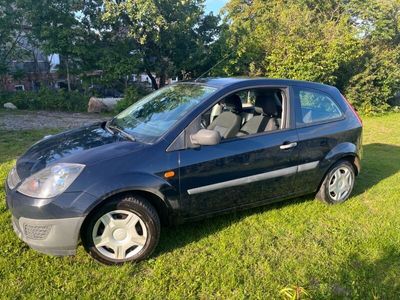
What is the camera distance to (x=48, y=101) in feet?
47.0

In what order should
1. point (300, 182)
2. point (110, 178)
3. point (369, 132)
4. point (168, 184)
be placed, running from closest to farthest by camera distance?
point (110, 178) → point (168, 184) → point (300, 182) → point (369, 132)

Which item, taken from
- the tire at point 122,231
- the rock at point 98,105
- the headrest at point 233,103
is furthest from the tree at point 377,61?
the tire at point 122,231

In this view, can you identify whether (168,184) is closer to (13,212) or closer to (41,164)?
(41,164)

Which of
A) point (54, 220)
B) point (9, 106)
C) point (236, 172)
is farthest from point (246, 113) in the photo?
point (9, 106)

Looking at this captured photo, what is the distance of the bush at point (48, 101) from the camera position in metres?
14.3

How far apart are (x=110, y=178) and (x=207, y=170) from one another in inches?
36.3

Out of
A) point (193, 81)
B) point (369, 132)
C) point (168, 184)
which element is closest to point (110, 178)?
point (168, 184)

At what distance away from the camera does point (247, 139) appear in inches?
144

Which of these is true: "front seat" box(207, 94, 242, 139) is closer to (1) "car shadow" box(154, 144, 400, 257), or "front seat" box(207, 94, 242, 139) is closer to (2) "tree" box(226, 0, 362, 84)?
(1) "car shadow" box(154, 144, 400, 257)

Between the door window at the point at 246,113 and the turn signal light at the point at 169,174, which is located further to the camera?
the door window at the point at 246,113

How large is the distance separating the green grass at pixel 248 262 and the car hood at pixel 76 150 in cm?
79

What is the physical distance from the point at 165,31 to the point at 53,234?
12.7 m

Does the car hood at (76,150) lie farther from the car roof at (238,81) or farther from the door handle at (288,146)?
the door handle at (288,146)

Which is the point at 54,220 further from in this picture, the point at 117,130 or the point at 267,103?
the point at 267,103
